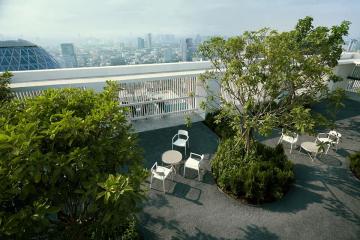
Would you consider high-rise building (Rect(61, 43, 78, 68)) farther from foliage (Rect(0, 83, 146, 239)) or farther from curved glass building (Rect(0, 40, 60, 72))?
foliage (Rect(0, 83, 146, 239))

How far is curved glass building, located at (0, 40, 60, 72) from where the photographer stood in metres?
53.8

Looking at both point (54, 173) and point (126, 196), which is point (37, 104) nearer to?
point (54, 173)

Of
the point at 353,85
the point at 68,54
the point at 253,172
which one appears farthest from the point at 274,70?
the point at 68,54

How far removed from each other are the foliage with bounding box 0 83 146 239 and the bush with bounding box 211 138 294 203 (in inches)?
162

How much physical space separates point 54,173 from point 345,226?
23.7 ft

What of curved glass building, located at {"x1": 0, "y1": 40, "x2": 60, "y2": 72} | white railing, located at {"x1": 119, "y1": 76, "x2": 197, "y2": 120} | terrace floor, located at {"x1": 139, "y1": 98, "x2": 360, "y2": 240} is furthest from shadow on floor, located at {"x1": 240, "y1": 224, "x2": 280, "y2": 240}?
curved glass building, located at {"x1": 0, "y1": 40, "x2": 60, "y2": 72}

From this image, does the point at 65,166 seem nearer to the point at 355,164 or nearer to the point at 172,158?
the point at 172,158

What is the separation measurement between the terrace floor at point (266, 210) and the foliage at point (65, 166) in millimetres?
2938

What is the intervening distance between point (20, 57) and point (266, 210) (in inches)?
2675

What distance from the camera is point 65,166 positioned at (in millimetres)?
2850

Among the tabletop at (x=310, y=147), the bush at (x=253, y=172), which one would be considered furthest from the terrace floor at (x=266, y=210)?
the tabletop at (x=310, y=147)

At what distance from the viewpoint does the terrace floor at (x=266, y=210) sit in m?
5.94

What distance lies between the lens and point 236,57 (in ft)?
23.9

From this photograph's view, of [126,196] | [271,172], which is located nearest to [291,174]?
[271,172]
